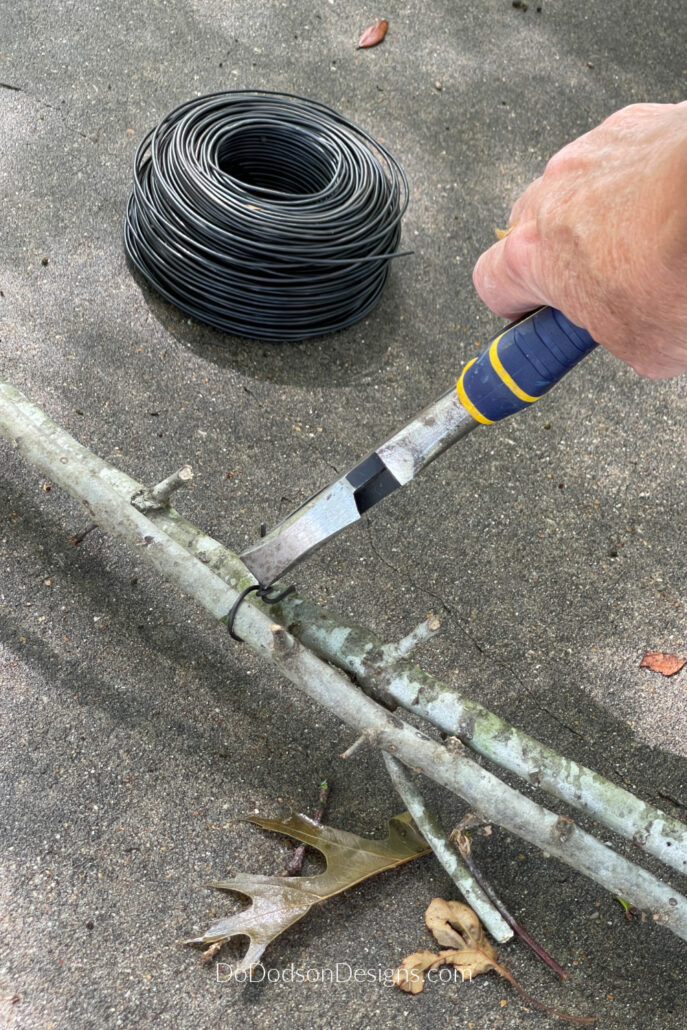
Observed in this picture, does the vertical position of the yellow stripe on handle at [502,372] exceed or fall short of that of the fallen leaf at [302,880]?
it exceeds it

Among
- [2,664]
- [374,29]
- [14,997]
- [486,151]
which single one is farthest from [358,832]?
[374,29]

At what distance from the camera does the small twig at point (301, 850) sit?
174 centimetres

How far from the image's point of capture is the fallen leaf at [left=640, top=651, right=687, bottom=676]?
7.32 feet

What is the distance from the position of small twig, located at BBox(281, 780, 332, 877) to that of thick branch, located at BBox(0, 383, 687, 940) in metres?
0.24

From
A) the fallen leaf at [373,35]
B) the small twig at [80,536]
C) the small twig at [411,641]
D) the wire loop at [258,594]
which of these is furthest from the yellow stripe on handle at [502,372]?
the fallen leaf at [373,35]

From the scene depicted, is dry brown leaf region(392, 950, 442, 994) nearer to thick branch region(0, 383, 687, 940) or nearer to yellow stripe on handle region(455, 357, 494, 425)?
thick branch region(0, 383, 687, 940)

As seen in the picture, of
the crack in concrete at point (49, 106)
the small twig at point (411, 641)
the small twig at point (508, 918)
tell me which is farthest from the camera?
the crack in concrete at point (49, 106)

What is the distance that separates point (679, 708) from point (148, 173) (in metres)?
2.19

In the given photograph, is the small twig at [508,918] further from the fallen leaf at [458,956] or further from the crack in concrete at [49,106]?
the crack in concrete at [49,106]

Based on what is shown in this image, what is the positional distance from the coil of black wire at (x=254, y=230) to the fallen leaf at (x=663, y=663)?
132 centimetres

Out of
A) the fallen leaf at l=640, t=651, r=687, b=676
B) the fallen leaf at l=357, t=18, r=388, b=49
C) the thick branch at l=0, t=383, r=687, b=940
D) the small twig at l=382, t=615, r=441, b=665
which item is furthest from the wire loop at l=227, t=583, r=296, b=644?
the fallen leaf at l=357, t=18, r=388, b=49

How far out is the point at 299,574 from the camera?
2227 mm

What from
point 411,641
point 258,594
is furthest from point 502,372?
point 258,594

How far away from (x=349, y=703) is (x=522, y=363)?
2.31 feet
